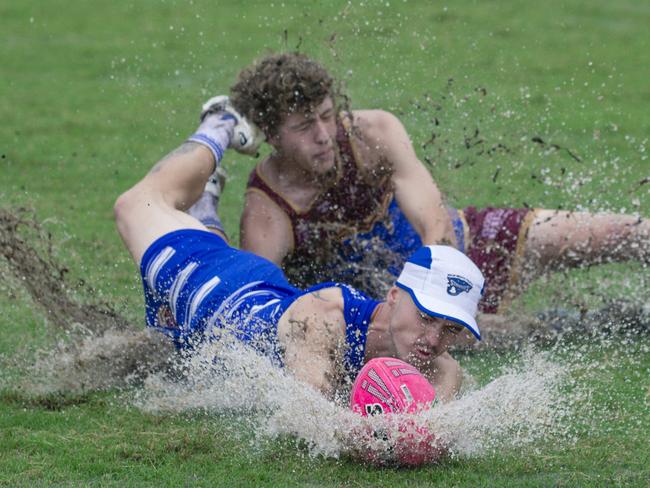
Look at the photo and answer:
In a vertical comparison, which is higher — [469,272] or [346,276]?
[469,272]

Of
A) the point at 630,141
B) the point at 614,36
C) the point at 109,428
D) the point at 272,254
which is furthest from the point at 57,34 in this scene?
the point at 109,428

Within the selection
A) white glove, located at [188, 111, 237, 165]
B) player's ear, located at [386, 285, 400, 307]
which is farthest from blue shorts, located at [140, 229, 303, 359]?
white glove, located at [188, 111, 237, 165]

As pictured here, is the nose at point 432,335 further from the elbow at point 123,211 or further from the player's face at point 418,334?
the elbow at point 123,211

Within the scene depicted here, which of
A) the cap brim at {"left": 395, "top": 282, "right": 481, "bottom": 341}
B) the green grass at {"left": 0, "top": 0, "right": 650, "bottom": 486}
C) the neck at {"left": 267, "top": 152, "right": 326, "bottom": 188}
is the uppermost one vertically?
the neck at {"left": 267, "top": 152, "right": 326, "bottom": 188}

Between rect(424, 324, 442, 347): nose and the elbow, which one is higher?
the elbow

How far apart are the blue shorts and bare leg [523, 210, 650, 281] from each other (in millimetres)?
1775

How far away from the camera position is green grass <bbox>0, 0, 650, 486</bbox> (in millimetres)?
4441

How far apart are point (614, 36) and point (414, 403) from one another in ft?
→ 34.8

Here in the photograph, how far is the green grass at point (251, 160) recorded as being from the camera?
4441mm

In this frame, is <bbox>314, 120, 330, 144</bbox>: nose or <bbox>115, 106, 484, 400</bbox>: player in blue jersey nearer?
<bbox>115, 106, 484, 400</bbox>: player in blue jersey

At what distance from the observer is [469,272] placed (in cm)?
484

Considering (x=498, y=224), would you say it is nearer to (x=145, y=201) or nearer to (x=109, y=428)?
(x=145, y=201)

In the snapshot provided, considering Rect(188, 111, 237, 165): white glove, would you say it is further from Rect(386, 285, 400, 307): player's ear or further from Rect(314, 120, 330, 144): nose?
Rect(386, 285, 400, 307): player's ear

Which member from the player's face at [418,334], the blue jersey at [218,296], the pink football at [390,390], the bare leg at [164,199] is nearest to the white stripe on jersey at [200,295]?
the blue jersey at [218,296]
